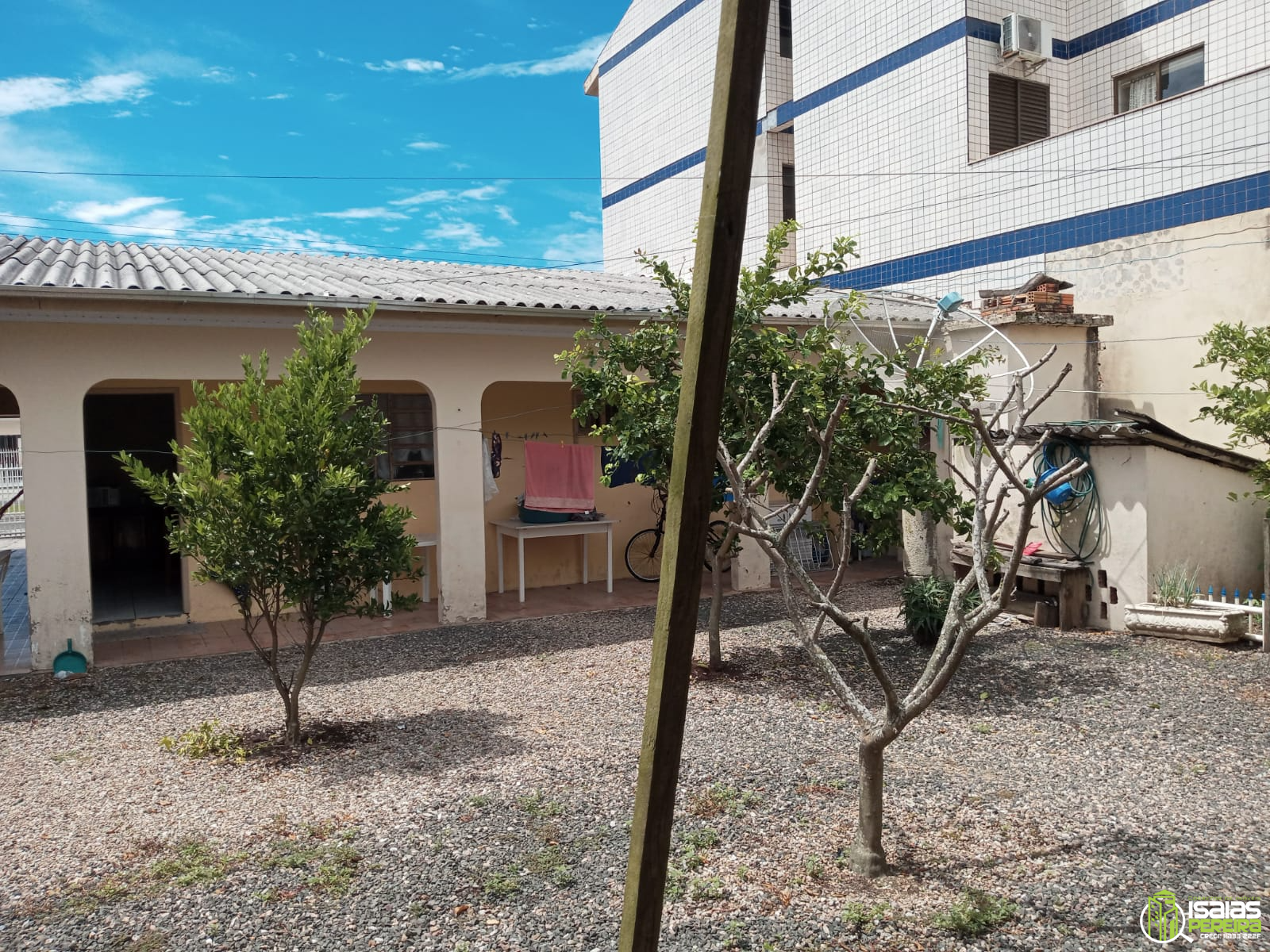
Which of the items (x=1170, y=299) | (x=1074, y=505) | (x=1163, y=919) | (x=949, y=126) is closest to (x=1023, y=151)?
(x=949, y=126)

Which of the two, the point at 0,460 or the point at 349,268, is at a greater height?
the point at 349,268

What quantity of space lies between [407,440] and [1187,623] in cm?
830

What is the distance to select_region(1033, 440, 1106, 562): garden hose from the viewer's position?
9047mm

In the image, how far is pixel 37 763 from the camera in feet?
18.8

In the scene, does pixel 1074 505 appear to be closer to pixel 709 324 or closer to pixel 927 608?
pixel 927 608

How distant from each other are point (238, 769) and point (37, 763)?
132 cm

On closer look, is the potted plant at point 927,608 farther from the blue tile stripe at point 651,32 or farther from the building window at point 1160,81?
the blue tile stripe at point 651,32

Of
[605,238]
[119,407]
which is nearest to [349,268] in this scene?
[119,407]

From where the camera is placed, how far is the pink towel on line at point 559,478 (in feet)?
35.8

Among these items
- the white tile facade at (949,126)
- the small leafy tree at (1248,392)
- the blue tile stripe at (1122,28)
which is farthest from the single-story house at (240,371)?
the blue tile stripe at (1122,28)

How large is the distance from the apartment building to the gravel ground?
194 inches

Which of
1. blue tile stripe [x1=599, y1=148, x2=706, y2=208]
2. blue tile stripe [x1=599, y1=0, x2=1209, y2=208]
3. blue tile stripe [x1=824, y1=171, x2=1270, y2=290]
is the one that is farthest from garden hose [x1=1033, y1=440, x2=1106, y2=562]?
blue tile stripe [x1=599, y1=148, x2=706, y2=208]

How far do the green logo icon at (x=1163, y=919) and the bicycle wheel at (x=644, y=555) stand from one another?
8.62 meters

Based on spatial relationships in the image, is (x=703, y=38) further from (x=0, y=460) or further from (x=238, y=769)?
(x=0, y=460)
